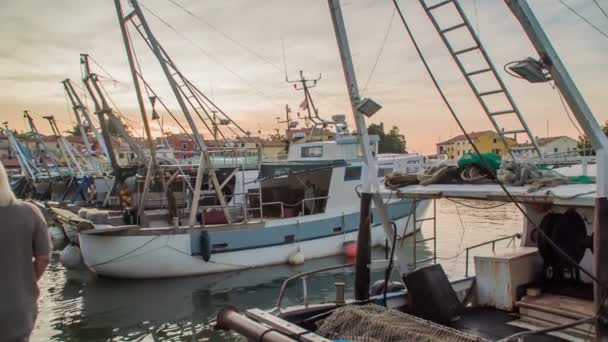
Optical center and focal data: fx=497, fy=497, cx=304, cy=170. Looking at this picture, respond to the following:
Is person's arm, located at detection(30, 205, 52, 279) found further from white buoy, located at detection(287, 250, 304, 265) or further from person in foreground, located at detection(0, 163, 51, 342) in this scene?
white buoy, located at detection(287, 250, 304, 265)

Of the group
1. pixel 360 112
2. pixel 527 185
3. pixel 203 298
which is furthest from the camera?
pixel 203 298

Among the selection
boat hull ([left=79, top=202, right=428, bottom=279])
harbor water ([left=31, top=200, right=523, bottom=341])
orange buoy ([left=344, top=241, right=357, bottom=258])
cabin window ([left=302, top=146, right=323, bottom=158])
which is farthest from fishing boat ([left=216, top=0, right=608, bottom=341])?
cabin window ([left=302, top=146, right=323, bottom=158])

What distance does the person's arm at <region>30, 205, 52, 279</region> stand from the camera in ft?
11.4

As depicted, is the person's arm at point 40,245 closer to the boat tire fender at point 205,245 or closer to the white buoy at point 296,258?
the boat tire fender at point 205,245

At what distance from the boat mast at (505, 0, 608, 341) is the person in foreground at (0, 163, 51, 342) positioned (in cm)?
467

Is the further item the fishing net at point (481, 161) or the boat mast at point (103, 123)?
the boat mast at point (103, 123)

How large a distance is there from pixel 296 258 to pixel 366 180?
34.4ft

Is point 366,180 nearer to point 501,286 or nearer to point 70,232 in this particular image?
point 501,286

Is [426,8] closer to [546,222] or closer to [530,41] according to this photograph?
[530,41]

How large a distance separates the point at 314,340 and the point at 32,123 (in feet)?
115

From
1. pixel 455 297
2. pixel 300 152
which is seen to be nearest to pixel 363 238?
pixel 455 297

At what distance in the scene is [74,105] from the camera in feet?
93.6

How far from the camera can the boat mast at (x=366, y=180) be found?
700 cm

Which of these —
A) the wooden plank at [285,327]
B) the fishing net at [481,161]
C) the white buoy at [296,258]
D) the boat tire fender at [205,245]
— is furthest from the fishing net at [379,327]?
the white buoy at [296,258]
